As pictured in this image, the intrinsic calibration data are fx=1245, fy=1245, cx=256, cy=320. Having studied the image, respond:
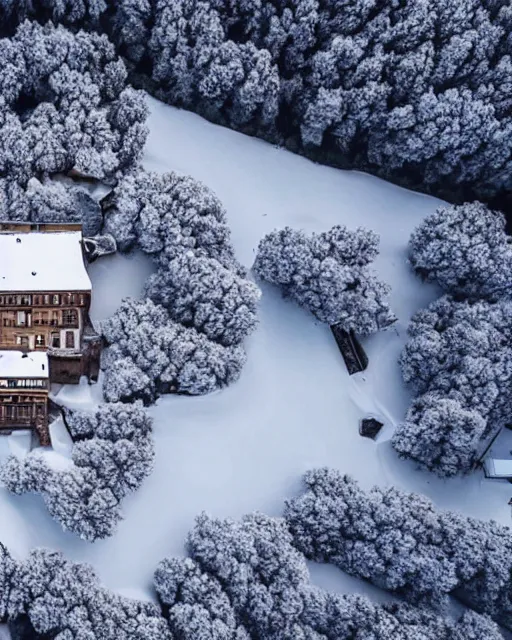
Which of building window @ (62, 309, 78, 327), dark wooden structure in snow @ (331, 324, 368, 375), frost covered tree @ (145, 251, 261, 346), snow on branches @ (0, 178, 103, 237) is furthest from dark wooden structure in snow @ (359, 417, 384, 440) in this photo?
snow on branches @ (0, 178, 103, 237)

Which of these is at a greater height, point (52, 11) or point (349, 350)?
point (52, 11)

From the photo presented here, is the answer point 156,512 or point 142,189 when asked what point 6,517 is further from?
point 142,189

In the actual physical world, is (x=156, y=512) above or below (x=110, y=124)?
below

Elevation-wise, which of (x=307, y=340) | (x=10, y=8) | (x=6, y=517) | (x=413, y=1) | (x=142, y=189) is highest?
(x=413, y=1)

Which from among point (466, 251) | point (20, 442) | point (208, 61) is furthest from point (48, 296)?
point (466, 251)

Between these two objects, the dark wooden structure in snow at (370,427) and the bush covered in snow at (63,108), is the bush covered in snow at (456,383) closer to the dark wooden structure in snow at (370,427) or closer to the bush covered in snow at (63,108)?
the dark wooden structure in snow at (370,427)

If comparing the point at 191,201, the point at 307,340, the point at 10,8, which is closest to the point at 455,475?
the point at 307,340

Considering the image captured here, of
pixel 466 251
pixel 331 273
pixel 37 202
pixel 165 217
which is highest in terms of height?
pixel 466 251

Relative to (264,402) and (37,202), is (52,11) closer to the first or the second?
(37,202)
